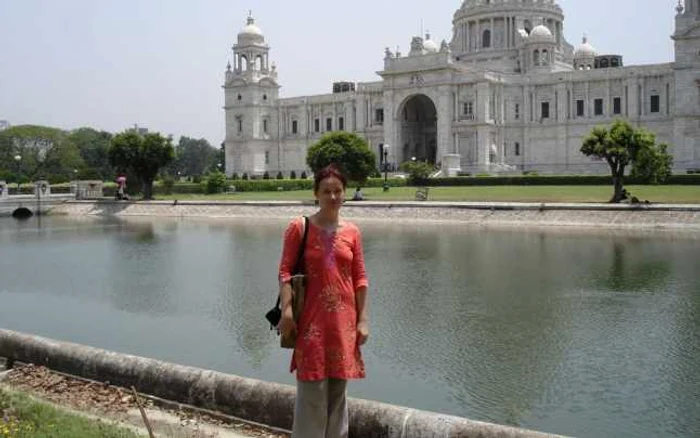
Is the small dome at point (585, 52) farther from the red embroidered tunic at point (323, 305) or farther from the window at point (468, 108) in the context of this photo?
the red embroidered tunic at point (323, 305)

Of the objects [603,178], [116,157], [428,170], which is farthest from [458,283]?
[116,157]

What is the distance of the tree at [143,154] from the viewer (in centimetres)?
6294

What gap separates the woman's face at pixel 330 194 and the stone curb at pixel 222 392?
2.36 meters

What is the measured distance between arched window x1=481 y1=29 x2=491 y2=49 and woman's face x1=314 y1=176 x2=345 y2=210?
3489 inches

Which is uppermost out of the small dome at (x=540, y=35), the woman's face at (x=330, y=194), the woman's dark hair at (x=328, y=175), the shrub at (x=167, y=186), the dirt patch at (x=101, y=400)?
the small dome at (x=540, y=35)

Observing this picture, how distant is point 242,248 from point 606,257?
14204 millimetres

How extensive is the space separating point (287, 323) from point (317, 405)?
2.44ft

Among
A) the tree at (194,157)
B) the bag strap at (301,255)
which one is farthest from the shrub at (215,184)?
the tree at (194,157)

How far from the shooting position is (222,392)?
8.77 meters

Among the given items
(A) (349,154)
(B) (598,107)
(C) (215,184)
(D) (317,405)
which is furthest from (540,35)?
(D) (317,405)

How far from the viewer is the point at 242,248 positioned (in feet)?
109

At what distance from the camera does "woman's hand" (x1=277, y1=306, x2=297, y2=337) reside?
634cm

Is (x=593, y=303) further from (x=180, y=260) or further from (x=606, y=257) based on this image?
(x=180, y=260)

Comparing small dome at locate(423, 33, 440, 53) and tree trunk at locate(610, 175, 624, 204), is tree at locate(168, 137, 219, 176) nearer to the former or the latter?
small dome at locate(423, 33, 440, 53)
